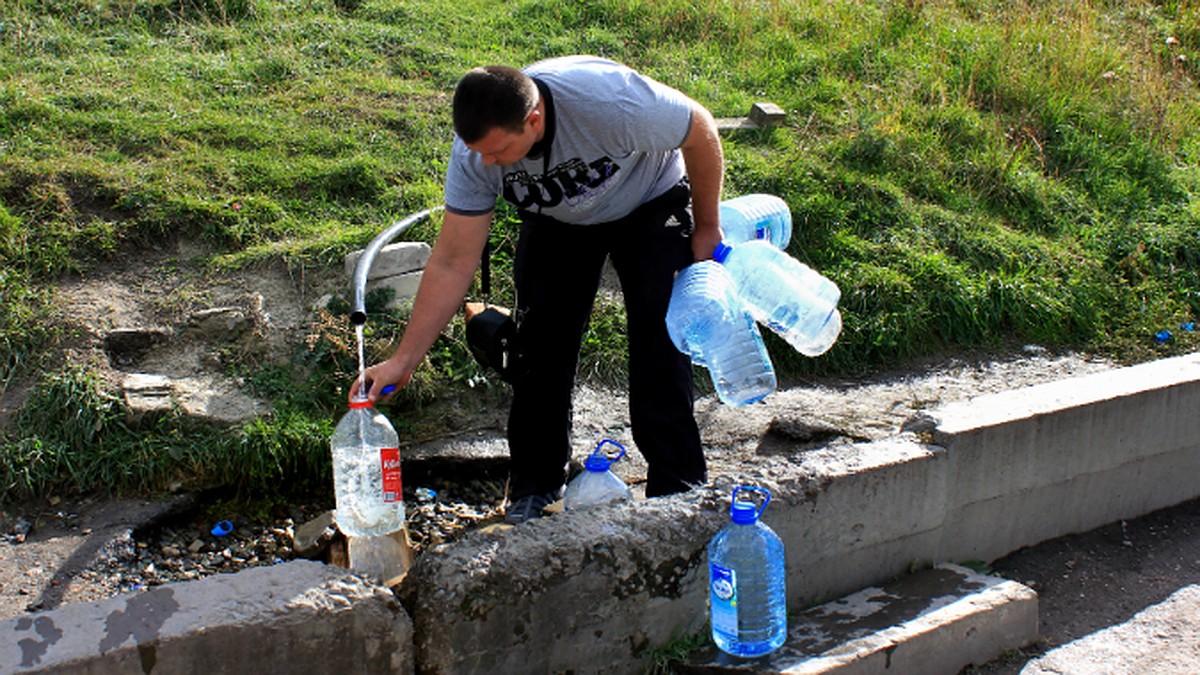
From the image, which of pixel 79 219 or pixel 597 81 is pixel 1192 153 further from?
pixel 79 219

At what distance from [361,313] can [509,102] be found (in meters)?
1.15

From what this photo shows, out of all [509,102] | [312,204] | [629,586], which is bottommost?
[629,586]

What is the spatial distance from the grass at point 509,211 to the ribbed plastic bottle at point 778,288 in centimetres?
154

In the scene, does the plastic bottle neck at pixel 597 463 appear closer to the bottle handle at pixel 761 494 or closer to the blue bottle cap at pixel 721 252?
the bottle handle at pixel 761 494

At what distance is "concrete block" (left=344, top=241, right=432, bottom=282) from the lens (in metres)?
5.41

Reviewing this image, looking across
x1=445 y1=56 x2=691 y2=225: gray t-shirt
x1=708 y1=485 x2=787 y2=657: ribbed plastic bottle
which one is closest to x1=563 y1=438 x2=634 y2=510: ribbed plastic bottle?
x1=708 y1=485 x2=787 y2=657: ribbed plastic bottle

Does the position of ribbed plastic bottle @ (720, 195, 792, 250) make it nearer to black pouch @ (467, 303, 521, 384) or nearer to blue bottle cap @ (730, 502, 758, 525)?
black pouch @ (467, 303, 521, 384)

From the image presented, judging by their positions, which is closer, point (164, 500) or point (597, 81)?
point (597, 81)

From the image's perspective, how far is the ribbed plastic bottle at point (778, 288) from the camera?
3998 mm

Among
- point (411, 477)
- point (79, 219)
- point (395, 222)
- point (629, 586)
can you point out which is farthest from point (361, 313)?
point (79, 219)

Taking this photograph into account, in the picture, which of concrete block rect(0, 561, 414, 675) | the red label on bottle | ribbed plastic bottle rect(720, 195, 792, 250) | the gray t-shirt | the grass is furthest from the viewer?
the grass

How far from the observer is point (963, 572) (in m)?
4.04

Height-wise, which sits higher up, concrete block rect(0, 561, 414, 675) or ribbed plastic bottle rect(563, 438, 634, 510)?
concrete block rect(0, 561, 414, 675)

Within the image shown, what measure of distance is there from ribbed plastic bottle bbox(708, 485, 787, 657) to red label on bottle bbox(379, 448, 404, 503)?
A: 1.00 metres
